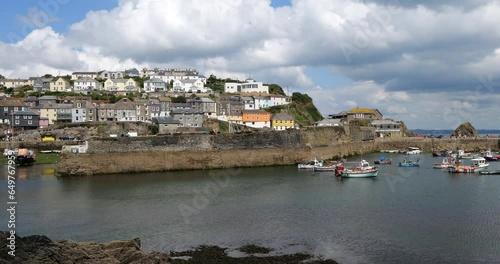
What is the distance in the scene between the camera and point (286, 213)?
24516 mm

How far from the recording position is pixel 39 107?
214ft

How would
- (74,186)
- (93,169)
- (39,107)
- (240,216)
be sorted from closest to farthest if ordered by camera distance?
(240,216)
(74,186)
(93,169)
(39,107)

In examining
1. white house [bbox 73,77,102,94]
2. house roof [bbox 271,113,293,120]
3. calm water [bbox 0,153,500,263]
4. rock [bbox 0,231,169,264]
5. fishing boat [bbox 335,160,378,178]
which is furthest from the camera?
white house [bbox 73,77,102,94]

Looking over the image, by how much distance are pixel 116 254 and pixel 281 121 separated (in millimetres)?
54610

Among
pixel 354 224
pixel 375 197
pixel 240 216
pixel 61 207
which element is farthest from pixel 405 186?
pixel 61 207

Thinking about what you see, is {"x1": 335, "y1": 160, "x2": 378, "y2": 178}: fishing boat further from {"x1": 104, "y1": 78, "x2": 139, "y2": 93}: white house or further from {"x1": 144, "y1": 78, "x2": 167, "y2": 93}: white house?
{"x1": 104, "y1": 78, "x2": 139, "y2": 93}: white house

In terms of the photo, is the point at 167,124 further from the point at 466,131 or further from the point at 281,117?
the point at 466,131

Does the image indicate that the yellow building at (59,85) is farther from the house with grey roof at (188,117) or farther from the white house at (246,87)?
the house with grey roof at (188,117)

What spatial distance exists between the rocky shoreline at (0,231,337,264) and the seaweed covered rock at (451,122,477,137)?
68227mm

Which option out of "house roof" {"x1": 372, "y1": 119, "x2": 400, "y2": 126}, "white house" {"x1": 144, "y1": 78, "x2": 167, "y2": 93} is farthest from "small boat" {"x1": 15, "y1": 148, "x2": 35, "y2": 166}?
"house roof" {"x1": 372, "y1": 119, "x2": 400, "y2": 126}

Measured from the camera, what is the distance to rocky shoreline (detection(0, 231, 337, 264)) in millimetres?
14055

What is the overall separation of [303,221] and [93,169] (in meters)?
23.8

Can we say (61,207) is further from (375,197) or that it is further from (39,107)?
(39,107)

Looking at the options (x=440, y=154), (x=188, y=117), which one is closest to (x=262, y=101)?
(x=188, y=117)
